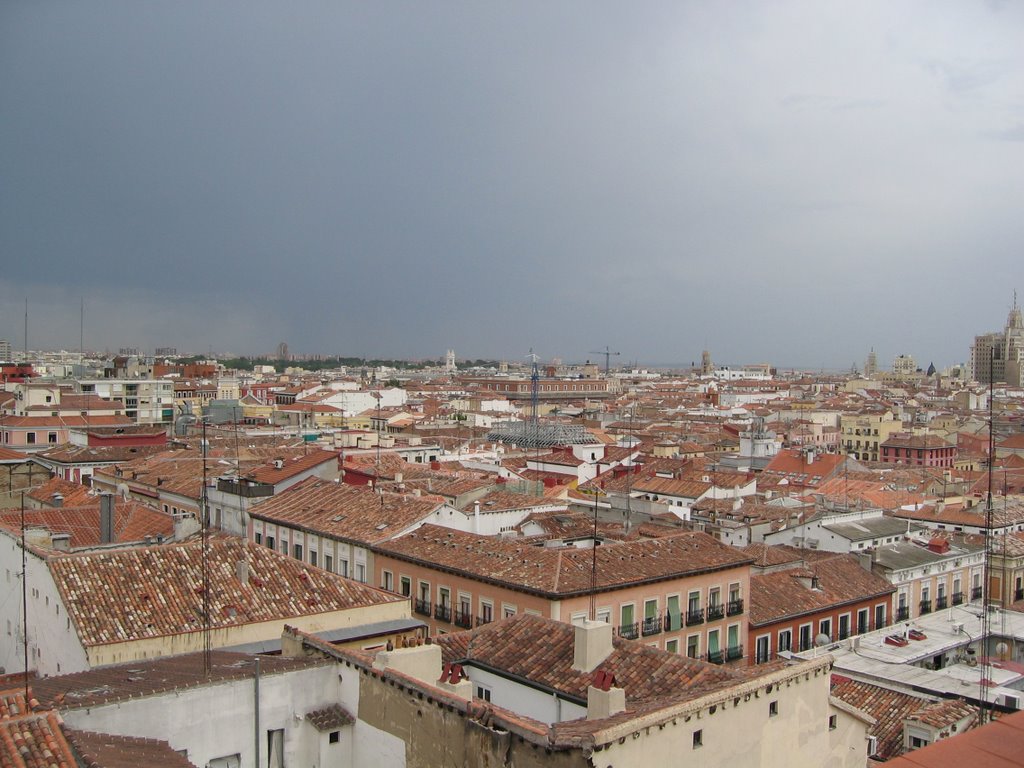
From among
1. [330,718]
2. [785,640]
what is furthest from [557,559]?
[330,718]

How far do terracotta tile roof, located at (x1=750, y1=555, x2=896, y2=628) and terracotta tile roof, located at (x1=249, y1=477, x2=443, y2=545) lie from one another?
8.81m

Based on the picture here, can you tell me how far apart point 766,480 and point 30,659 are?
3977 centimetres

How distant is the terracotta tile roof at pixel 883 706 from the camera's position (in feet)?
53.8

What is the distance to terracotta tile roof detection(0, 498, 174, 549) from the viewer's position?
24.0m

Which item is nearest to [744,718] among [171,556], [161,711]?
[161,711]

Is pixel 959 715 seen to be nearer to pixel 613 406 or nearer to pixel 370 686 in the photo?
pixel 370 686

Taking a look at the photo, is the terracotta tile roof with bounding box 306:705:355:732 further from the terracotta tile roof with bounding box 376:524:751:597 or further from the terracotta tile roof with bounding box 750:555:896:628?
the terracotta tile roof with bounding box 750:555:896:628

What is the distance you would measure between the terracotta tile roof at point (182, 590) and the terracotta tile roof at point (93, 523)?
647 cm

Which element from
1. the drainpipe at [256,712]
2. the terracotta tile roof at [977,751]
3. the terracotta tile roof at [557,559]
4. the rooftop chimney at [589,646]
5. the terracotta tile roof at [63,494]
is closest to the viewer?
the terracotta tile roof at [977,751]

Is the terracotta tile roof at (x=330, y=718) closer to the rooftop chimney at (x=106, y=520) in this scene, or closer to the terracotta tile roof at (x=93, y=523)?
the terracotta tile roof at (x=93, y=523)

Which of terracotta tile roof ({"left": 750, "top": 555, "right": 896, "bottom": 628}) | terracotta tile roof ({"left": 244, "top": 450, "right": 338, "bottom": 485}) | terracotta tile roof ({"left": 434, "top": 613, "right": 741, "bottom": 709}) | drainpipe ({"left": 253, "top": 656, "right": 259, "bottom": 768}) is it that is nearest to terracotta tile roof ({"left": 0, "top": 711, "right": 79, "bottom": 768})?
drainpipe ({"left": 253, "top": 656, "right": 259, "bottom": 768})

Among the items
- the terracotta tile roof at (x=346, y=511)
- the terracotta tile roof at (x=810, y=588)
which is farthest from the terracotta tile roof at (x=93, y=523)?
the terracotta tile roof at (x=810, y=588)

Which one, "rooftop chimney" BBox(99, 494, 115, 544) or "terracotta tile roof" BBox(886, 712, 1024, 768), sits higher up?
"terracotta tile roof" BBox(886, 712, 1024, 768)

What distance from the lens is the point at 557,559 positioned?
22.3 metres
